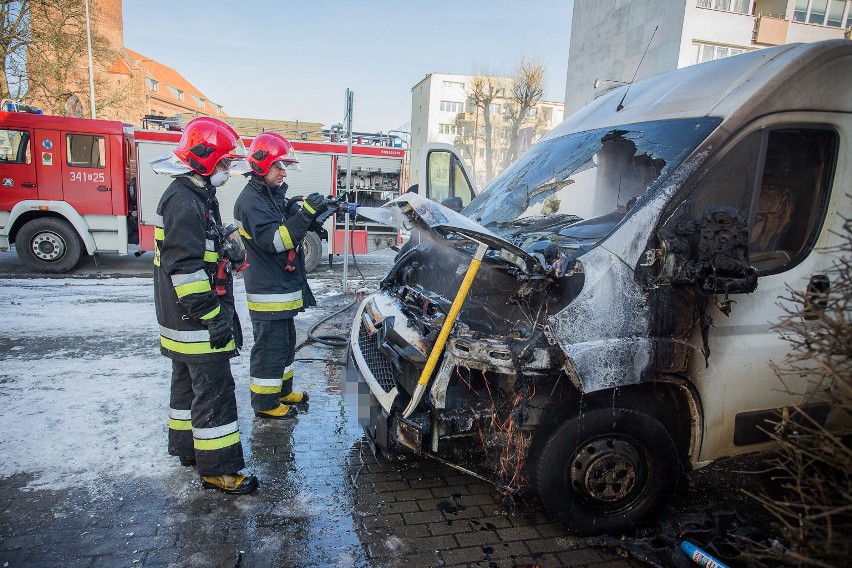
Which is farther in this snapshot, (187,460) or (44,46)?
(44,46)

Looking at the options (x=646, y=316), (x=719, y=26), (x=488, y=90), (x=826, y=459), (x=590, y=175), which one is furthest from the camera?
(x=488, y=90)

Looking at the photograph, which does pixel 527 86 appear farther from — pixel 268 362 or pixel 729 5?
pixel 268 362

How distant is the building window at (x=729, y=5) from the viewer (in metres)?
21.8

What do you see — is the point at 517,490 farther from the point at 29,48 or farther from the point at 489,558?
the point at 29,48

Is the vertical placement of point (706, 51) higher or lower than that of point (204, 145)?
higher

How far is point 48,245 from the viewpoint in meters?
10.0

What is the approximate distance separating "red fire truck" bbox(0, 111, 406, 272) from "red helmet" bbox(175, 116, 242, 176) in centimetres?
630

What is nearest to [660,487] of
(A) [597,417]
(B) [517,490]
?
(A) [597,417]

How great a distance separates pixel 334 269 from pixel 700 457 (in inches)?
388

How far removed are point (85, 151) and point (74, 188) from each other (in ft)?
2.48

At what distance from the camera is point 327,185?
40.3ft

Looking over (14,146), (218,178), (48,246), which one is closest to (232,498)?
(218,178)

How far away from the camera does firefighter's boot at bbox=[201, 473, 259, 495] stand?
3172 millimetres

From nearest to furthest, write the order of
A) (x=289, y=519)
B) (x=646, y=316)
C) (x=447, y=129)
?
(x=646, y=316) < (x=289, y=519) < (x=447, y=129)
